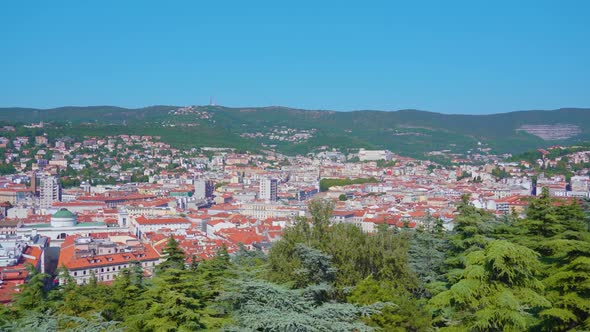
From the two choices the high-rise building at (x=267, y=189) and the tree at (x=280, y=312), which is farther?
the high-rise building at (x=267, y=189)

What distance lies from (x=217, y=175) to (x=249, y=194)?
24.2m

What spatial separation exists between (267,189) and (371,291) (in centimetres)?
6582

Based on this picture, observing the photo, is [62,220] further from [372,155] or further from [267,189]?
[372,155]

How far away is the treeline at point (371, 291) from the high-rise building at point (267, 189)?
61587 mm

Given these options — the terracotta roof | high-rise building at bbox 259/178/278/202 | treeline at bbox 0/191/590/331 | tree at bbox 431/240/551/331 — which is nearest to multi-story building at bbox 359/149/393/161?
high-rise building at bbox 259/178/278/202

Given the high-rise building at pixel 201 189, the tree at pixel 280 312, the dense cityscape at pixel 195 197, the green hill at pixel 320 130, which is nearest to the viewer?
the tree at pixel 280 312

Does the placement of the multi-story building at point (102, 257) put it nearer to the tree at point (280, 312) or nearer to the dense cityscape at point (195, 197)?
the dense cityscape at point (195, 197)

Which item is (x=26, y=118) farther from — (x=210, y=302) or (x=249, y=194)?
(x=210, y=302)

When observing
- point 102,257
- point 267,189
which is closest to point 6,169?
point 267,189

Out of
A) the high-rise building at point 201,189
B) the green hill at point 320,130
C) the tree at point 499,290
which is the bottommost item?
the high-rise building at point 201,189

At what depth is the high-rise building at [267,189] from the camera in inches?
3004

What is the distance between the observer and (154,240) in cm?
3947

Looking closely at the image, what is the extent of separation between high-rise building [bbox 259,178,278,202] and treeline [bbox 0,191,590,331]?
6159 cm

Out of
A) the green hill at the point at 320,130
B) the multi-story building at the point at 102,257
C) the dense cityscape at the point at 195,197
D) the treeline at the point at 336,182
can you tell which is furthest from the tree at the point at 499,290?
the green hill at the point at 320,130
